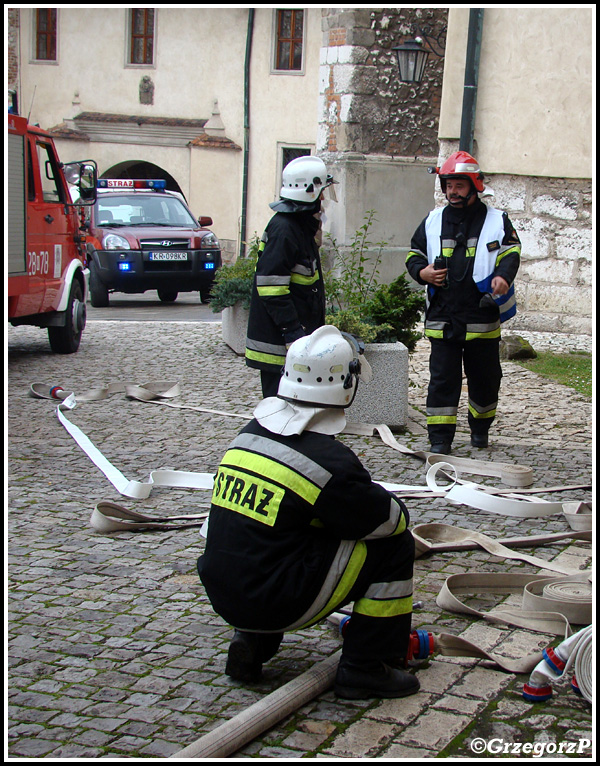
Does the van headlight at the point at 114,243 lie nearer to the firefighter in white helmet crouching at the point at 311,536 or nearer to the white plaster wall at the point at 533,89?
the white plaster wall at the point at 533,89

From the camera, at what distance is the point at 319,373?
3.67m

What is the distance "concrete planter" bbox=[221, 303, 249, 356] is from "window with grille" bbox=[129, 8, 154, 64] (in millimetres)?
21200

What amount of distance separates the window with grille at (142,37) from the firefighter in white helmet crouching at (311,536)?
29.5 metres

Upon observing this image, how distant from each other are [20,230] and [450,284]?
17.8 feet

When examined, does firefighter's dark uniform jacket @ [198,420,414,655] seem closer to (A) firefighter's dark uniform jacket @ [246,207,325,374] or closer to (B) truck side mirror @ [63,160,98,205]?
(A) firefighter's dark uniform jacket @ [246,207,325,374]

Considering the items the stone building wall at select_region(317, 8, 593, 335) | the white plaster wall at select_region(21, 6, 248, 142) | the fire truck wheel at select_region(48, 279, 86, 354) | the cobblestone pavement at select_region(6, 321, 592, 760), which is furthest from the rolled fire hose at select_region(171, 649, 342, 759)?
the white plaster wall at select_region(21, 6, 248, 142)

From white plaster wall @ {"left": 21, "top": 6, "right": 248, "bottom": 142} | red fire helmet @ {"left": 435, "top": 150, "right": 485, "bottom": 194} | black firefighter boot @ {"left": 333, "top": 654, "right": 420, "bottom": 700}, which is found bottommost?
black firefighter boot @ {"left": 333, "top": 654, "right": 420, "bottom": 700}

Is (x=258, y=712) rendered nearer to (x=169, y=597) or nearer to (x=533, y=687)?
(x=533, y=687)

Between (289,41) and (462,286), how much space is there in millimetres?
24217

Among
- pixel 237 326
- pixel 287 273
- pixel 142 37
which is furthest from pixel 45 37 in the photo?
pixel 287 273

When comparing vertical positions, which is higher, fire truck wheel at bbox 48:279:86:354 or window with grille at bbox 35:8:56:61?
window with grille at bbox 35:8:56:61

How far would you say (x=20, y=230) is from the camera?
35.8ft

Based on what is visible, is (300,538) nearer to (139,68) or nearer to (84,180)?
(84,180)

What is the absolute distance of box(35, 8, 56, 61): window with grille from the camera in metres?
31.9
